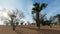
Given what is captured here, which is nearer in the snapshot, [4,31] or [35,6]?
[4,31]

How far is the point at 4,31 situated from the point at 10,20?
488cm

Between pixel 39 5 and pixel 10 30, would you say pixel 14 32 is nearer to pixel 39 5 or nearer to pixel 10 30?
pixel 10 30

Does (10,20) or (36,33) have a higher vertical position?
(10,20)

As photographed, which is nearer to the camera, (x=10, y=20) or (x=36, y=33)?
(x=36, y=33)

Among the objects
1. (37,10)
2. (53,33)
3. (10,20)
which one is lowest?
(53,33)

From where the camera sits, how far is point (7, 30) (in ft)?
113

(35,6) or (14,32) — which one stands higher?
(35,6)

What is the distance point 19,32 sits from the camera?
33.2m

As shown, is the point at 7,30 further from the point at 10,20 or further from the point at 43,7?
the point at 43,7

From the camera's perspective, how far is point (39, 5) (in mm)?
39031

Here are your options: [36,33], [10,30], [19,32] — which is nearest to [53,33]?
[36,33]

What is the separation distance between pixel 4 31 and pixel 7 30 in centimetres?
94

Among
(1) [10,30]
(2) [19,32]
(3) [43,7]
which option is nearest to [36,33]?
(2) [19,32]

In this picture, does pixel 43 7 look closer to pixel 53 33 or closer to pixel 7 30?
pixel 53 33
